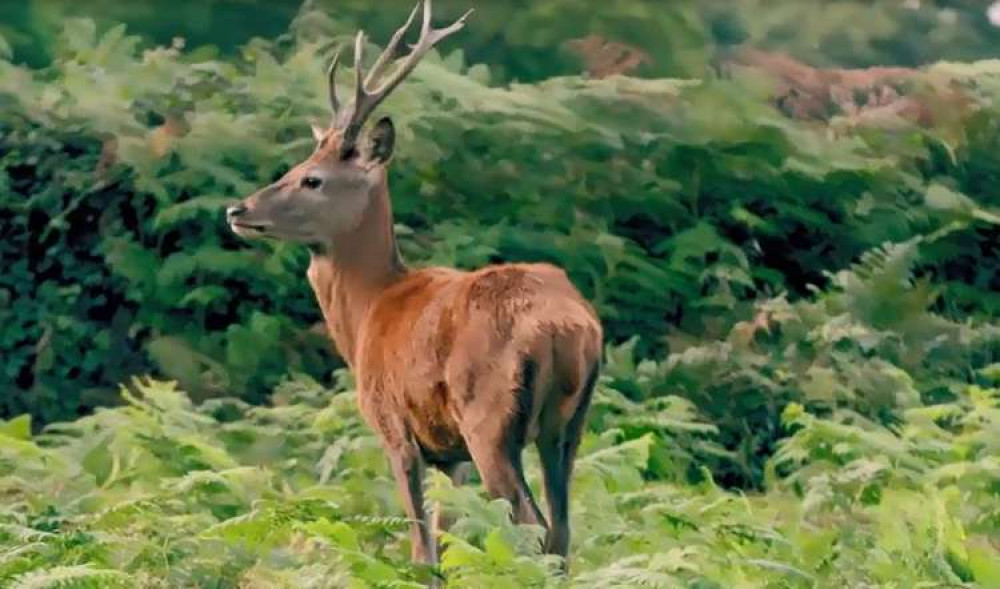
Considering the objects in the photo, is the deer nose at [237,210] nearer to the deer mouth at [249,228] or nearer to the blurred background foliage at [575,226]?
the deer mouth at [249,228]

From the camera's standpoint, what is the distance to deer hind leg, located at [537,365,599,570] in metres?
7.06

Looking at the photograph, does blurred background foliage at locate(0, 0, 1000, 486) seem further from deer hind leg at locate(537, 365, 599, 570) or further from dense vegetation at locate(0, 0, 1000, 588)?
deer hind leg at locate(537, 365, 599, 570)

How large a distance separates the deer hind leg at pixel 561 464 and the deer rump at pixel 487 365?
0.5 inches

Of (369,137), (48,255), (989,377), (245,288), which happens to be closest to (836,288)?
(989,377)

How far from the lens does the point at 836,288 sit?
41.5ft

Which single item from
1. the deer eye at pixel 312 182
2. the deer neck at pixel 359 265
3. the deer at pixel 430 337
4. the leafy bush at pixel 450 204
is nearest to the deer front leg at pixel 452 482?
the deer at pixel 430 337

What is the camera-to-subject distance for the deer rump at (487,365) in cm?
692

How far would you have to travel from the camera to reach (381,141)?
316 inches

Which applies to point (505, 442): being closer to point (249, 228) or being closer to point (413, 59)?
point (249, 228)

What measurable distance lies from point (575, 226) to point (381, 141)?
4.77m

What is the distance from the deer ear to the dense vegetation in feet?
5.04

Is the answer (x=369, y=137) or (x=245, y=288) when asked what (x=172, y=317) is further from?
(x=369, y=137)

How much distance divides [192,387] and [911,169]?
4.48 meters

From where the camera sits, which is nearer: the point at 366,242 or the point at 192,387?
the point at 366,242
